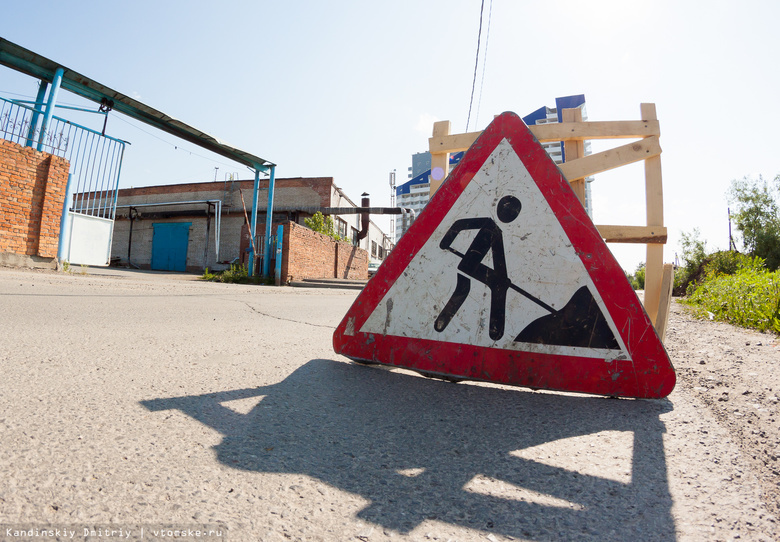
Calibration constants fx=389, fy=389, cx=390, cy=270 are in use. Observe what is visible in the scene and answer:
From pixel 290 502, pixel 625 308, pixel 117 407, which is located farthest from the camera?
pixel 625 308

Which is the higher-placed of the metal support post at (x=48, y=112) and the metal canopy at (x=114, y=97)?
the metal canopy at (x=114, y=97)

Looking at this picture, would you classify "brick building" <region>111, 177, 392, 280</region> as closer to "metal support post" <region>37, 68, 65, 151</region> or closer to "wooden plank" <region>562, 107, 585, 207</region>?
"metal support post" <region>37, 68, 65, 151</region>

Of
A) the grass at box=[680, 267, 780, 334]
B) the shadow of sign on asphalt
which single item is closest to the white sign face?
the shadow of sign on asphalt

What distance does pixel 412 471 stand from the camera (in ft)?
3.22

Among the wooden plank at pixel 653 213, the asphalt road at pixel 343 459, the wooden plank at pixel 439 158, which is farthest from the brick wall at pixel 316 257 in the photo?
the wooden plank at pixel 653 213

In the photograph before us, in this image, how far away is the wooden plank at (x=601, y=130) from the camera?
2.07 metres

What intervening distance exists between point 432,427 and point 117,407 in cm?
103

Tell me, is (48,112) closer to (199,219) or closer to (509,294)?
(509,294)

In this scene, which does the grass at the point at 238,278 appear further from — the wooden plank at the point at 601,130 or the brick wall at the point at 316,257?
the wooden plank at the point at 601,130

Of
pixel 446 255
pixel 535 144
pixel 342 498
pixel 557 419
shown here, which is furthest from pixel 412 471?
pixel 535 144

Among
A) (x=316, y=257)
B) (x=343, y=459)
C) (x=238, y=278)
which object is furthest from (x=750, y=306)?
(x=316, y=257)

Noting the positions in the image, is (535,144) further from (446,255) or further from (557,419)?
(557,419)

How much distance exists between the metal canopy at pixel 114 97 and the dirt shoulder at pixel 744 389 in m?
12.3

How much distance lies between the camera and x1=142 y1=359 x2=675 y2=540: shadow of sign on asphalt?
82cm
